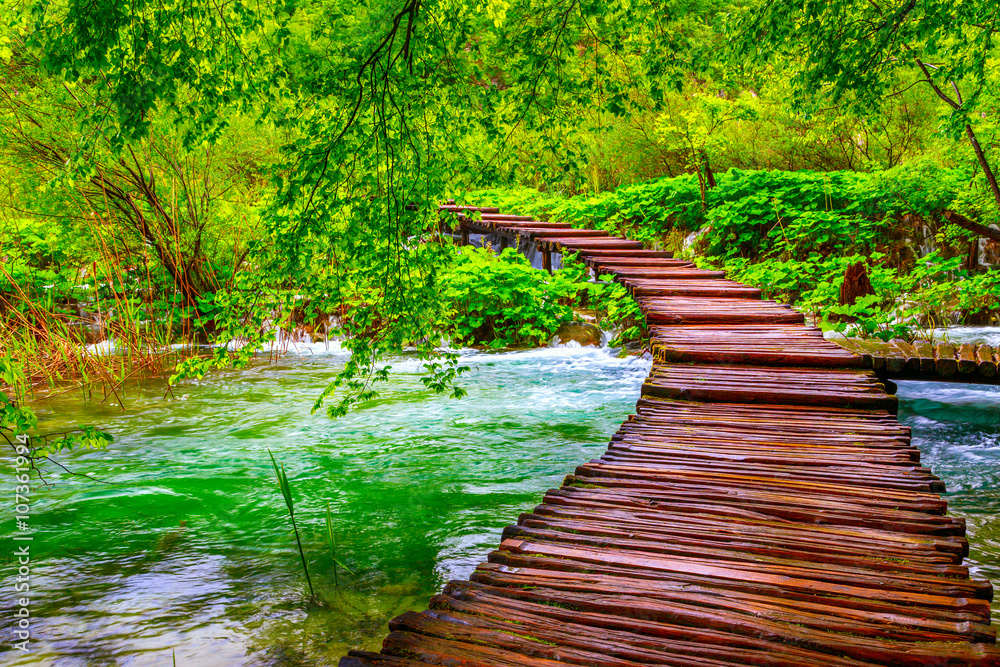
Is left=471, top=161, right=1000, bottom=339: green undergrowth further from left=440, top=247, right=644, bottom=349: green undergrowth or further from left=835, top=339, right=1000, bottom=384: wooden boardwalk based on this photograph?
left=440, top=247, right=644, bottom=349: green undergrowth

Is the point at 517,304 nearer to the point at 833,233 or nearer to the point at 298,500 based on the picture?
the point at 833,233

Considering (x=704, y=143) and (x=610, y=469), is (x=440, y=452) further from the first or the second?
(x=704, y=143)

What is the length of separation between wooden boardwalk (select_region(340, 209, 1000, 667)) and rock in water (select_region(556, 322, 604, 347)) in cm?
581

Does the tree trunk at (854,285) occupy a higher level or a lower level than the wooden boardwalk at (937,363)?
higher

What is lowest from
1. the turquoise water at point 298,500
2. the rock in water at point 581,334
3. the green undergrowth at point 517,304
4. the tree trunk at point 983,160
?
the turquoise water at point 298,500

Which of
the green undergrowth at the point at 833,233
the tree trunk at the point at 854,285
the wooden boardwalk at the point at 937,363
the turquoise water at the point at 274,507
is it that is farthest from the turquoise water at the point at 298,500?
the green undergrowth at the point at 833,233

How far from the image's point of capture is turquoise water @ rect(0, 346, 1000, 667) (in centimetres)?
315

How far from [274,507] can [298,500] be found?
0.18m

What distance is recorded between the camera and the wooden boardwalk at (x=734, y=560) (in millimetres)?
1870

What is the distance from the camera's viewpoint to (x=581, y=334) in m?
9.96

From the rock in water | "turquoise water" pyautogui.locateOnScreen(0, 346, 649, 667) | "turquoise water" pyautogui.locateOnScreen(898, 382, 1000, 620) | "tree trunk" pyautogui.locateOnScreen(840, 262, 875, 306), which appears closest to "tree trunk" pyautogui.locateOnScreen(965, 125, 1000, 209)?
"tree trunk" pyautogui.locateOnScreen(840, 262, 875, 306)

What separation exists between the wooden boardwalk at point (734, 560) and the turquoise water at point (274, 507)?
42.5 inches

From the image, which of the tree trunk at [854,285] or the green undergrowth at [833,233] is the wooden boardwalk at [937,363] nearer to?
the green undergrowth at [833,233]

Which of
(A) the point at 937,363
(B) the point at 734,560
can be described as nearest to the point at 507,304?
(A) the point at 937,363
